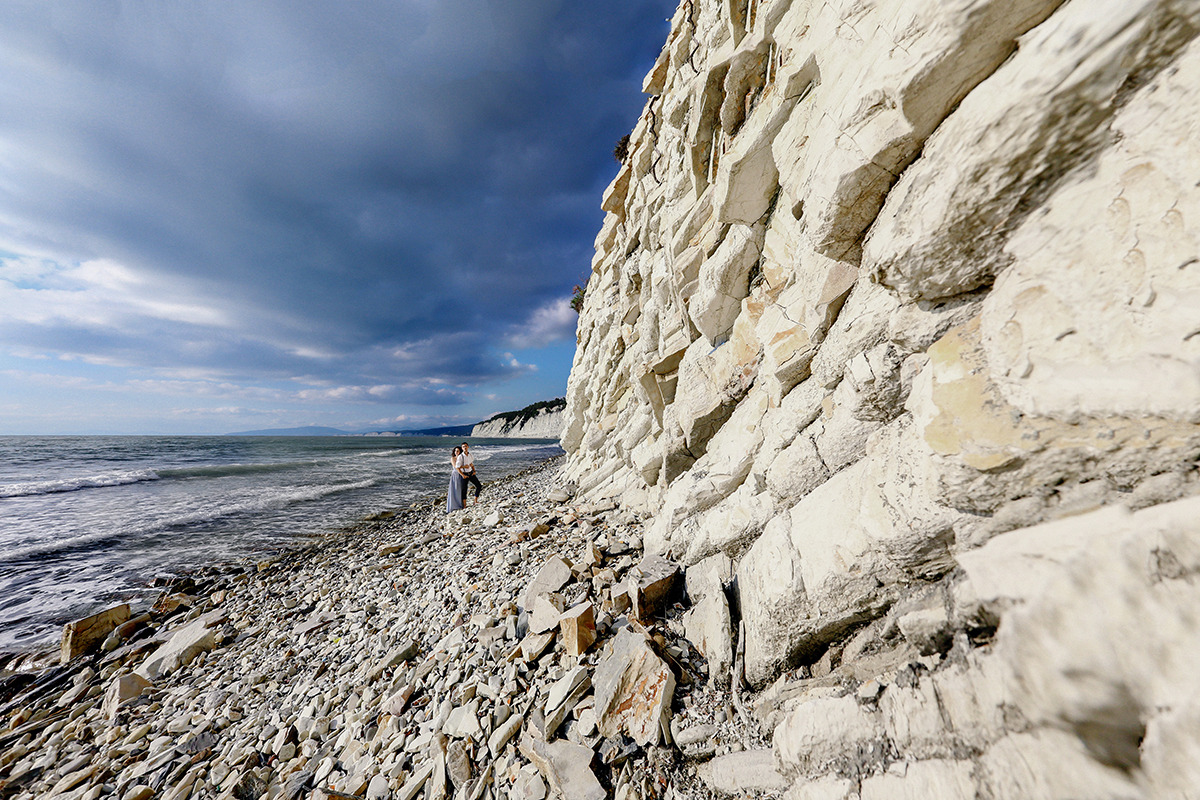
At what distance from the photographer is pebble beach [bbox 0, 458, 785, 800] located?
367 centimetres

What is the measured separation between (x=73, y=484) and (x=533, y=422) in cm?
8459

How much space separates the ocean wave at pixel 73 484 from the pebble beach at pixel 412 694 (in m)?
32.0

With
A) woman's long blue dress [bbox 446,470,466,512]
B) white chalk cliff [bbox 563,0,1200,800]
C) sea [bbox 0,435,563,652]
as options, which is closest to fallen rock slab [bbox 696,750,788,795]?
white chalk cliff [bbox 563,0,1200,800]

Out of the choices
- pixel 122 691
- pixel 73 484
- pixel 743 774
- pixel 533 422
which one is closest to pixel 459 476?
pixel 122 691

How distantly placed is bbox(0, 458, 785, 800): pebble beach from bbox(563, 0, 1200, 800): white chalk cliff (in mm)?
→ 1023

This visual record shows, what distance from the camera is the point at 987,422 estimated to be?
2588 mm

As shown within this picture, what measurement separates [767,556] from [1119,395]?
2.92 metres

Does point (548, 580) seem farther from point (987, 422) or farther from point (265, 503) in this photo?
point (265, 503)

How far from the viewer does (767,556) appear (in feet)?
13.6

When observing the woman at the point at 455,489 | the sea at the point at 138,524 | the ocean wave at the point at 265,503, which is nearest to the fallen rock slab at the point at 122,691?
the sea at the point at 138,524

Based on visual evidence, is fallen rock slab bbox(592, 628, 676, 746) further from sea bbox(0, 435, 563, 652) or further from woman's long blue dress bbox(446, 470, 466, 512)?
woman's long blue dress bbox(446, 470, 466, 512)

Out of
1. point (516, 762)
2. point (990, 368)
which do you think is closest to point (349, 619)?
point (516, 762)

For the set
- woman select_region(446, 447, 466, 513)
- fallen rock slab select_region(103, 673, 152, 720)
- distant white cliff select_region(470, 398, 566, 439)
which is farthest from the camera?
distant white cliff select_region(470, 398, 566, 439)

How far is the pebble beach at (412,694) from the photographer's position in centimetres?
367
